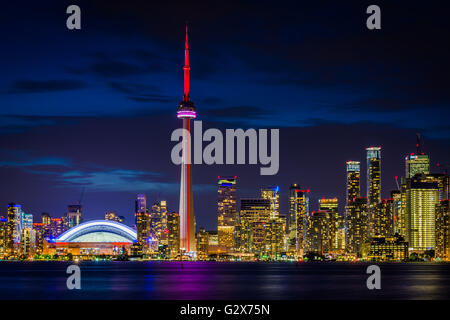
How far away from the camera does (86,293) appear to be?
113 meters
